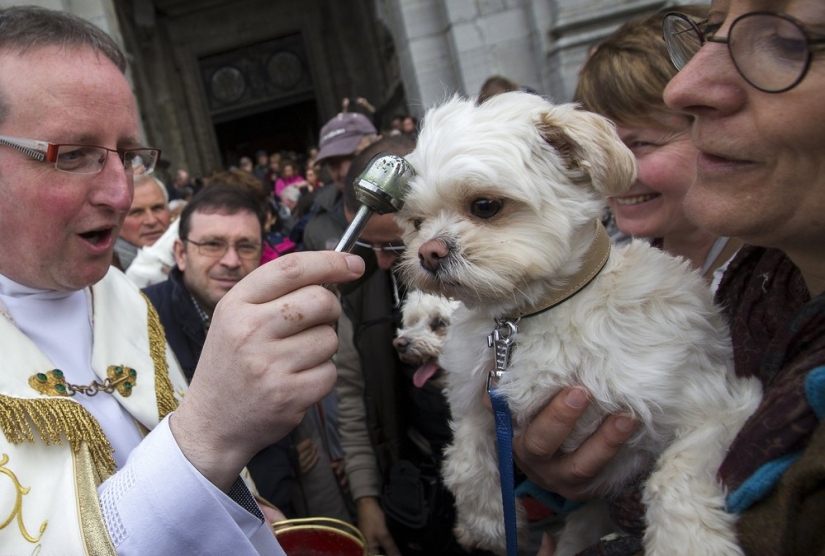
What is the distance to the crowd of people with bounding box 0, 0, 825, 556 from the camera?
109 cm

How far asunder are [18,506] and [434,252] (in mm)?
1168

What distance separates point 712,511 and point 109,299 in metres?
1.91

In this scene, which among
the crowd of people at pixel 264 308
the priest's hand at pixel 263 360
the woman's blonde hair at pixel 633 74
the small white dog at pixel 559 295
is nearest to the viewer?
the crowd of people at pixel 264 308

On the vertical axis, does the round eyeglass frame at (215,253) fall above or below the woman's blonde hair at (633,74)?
below

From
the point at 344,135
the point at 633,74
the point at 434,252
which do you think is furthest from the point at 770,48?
the point at 344,135

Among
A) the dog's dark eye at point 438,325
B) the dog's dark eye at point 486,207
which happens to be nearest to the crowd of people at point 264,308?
the dog's dark eye at point 486,207

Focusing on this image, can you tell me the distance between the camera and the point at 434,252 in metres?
1.70

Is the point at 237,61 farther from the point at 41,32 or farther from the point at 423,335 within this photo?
the point at 41,32

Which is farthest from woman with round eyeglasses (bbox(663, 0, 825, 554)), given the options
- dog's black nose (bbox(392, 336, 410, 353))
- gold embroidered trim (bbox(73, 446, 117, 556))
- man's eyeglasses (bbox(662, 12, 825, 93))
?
dog's black nose (bbox(392, 336, 410, 353))

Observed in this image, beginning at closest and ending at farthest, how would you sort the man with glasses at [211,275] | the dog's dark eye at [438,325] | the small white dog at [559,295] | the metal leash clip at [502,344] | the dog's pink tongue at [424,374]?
the small white dog at [559,295]
the metal leash clip at [502,344]
the dog's pink tongue at [424,374]
the man with glasses at [211,275]
the dog's dark eye at [438,325]

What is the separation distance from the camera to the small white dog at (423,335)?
300 cm

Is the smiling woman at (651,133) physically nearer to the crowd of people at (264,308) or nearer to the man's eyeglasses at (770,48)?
the crowd of people at (264,308)

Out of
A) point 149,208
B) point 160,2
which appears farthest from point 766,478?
point 160,2

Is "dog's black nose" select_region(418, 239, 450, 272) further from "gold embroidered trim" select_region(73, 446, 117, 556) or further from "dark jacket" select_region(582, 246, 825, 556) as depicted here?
"gold embroidered trim" select_region(73, 446, 117, 556)
